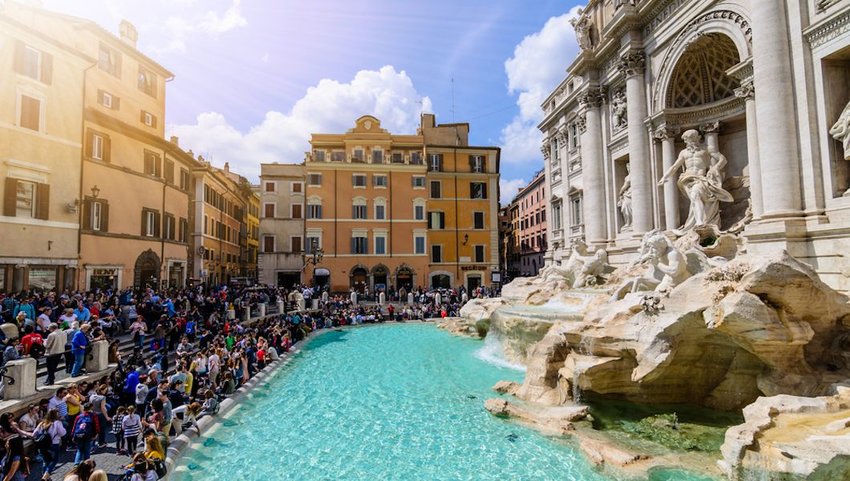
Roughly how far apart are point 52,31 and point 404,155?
22.6 meters

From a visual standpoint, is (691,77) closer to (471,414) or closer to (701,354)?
(701,354)

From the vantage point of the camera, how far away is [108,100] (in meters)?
21.8

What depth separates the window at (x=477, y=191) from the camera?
37.6 metres

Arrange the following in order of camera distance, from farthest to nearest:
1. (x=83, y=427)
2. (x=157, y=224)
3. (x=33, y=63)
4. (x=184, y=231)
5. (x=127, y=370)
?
(x=184, y=231) < (x=157, y=224) < (x=33, y=63) < (x=127, y=370) < (x=83, y=427)

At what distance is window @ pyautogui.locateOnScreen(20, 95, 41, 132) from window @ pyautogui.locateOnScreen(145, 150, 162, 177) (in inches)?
240

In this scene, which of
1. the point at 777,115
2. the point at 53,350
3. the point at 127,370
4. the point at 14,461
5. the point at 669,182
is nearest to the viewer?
the point at 14,461

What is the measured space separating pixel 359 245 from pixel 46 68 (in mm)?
21631

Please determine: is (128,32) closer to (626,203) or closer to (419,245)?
(419,245)

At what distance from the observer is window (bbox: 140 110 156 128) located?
2466 centimetres

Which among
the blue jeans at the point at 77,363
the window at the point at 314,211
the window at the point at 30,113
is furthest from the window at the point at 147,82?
the blue jeans at the point at 77,363

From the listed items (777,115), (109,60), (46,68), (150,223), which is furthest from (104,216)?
(777,115)

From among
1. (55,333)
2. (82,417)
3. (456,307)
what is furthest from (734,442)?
(456,307)

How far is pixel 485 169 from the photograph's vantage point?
3794cm

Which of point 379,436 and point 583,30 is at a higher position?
→ point 583,30
